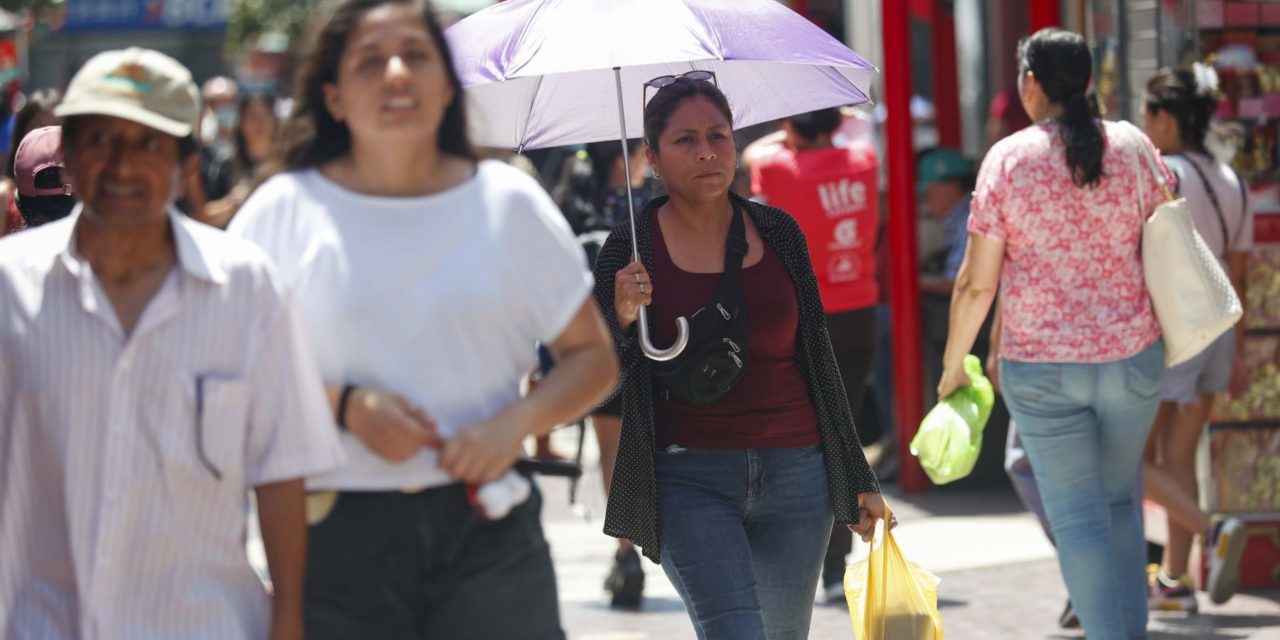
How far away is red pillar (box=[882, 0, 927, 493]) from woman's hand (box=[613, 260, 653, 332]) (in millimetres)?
5014

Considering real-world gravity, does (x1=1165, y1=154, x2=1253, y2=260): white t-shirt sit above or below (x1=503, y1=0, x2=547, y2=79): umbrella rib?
below

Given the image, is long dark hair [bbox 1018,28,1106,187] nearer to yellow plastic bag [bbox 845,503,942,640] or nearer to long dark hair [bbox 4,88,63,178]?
yellow plastic bag [bbox 845,503,942,640]

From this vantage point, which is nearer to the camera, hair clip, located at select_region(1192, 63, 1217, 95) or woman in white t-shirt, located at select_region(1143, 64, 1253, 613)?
woman in white t-shirt, located at select_region(1143, 64, 1253, 613)

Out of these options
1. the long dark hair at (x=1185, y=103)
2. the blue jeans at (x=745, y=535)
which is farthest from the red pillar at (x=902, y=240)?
the blue jeans at (x=745, y=535)

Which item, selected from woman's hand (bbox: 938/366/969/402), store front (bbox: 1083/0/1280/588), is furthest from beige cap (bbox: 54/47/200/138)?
store front (bbox: 1083/0/1280/588)

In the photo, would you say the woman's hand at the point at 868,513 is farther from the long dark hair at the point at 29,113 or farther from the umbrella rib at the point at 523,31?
the long dark hair at the point at 29,113

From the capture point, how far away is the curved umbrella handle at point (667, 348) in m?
4.32

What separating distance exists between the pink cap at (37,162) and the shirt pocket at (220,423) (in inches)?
68.2

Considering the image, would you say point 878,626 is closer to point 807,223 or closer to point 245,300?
point 245,300

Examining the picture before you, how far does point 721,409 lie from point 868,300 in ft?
10.7

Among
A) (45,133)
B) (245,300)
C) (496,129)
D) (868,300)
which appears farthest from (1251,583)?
(245,300)

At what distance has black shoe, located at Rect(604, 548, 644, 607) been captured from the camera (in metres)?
7.30

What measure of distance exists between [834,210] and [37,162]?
3.62 m

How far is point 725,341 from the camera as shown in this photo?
431 centimetres
